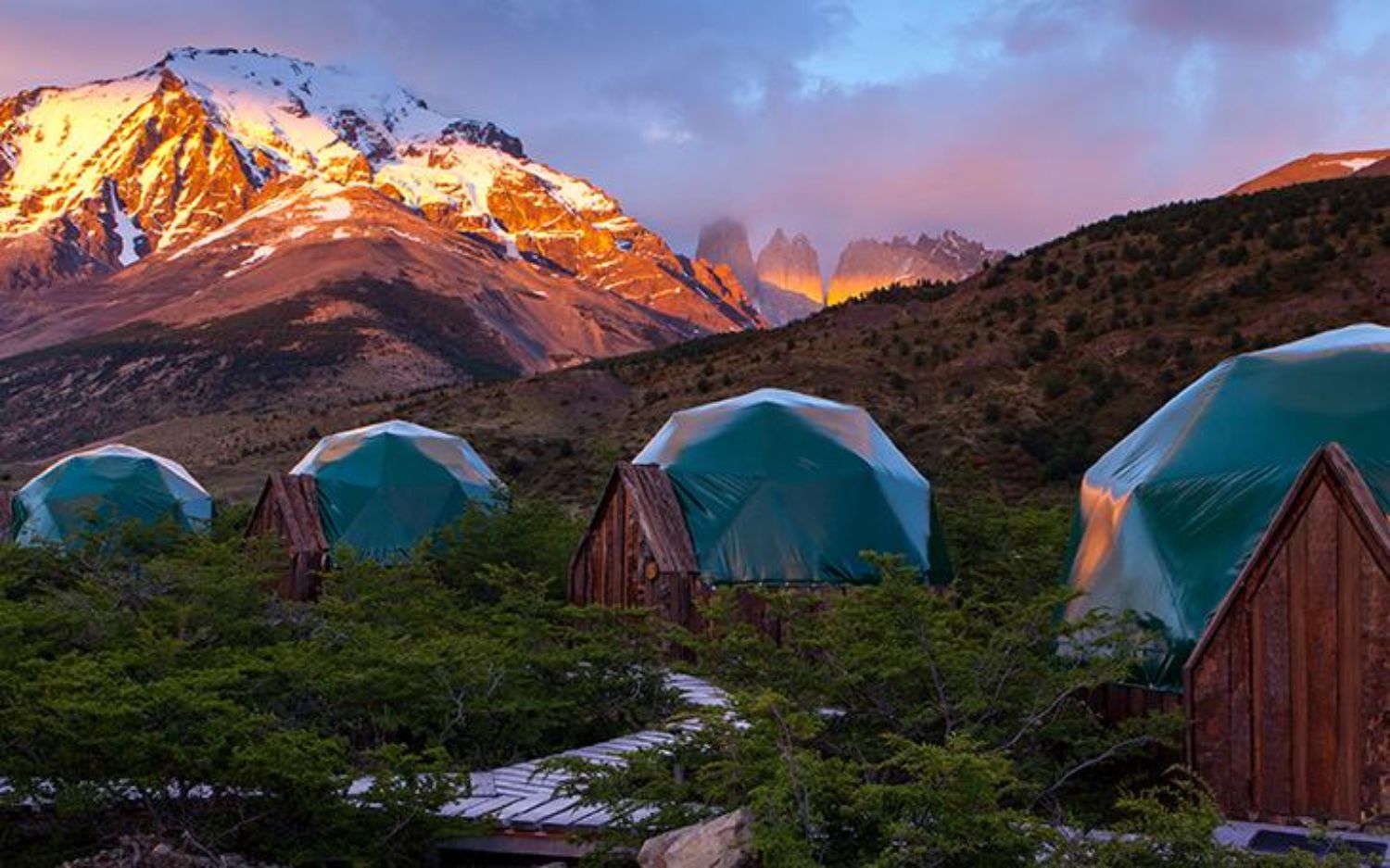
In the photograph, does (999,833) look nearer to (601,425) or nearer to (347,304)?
(601,425)

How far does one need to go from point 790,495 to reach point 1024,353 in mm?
28290

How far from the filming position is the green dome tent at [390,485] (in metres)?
25.2

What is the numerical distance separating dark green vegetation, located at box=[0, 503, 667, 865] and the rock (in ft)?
6.49

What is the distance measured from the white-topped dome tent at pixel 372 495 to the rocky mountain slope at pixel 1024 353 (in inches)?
217

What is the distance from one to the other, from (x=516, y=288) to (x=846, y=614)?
161 metres

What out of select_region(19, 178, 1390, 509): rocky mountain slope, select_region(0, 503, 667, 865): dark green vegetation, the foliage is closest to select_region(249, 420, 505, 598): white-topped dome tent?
select_region(19, 178, 1390, 509): rocky mountain slope

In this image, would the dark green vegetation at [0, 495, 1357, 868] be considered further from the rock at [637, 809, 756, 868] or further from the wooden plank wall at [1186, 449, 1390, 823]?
the wooden plank wall at [1186, 449, 1390, 823]

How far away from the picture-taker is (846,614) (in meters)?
9.95

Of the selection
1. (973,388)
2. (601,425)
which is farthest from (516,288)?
(973,388)

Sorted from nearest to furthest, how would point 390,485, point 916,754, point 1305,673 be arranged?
point 916,754 → point 1305,673 → point 390,485

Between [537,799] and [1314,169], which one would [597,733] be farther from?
[1314,169]

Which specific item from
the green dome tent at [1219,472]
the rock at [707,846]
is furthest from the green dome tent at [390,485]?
the rock at [707,846]

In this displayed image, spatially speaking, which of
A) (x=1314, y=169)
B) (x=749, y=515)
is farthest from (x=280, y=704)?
(x=1314, y=169)

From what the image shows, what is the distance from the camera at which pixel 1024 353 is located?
45.2m
